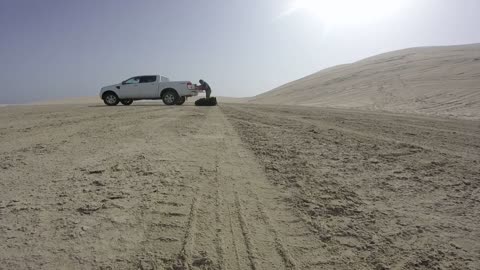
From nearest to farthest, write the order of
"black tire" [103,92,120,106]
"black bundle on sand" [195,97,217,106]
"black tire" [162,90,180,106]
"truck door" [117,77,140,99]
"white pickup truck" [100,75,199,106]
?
1. "black bundle on sand" [195,97,217,106]
2. "white pickup truck" [100,75,199,106]
3. "black tire" [162,90,180,106]
4. "truck door" [117,77,140,99]
5. "black tire" [103,92,120,106]

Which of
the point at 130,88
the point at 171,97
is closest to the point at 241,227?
the point at 171,97

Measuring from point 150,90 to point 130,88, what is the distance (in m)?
1.16

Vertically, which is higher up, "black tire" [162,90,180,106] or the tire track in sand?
"black tire" [162,90,180,106]

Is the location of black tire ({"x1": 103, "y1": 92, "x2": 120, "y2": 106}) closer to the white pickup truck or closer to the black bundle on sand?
the white pickup truck

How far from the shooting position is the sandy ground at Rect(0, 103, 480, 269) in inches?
108

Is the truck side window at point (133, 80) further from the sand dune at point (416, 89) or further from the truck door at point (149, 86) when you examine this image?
the sand dune at point (416, 89)

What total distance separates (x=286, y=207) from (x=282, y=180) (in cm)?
90

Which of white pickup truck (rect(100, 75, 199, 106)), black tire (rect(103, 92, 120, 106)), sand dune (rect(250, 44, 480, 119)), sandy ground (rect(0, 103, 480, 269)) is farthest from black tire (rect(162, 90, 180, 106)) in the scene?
sandy ground (rect(0, 103, 480, 269))

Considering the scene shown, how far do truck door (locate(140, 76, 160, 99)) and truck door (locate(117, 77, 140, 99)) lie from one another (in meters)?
0.25

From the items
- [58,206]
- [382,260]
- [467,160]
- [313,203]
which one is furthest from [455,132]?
[58,206]

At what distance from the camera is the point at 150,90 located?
60.8 ft

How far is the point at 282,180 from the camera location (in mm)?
4551

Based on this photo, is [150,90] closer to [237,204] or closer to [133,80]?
[133,80]

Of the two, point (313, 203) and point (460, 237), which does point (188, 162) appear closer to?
point (313, 203)
